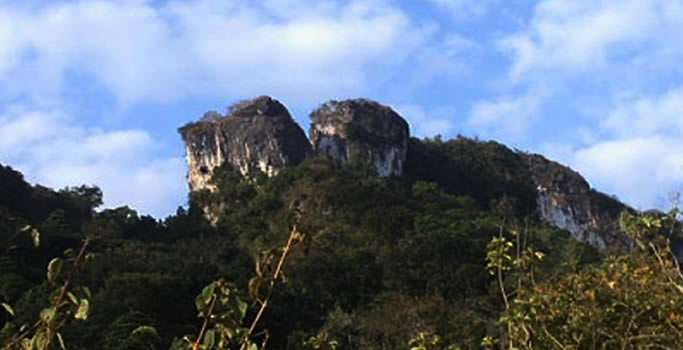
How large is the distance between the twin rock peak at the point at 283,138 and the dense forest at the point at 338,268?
1633mm

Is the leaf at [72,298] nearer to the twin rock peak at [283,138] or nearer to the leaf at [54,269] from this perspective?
the leaf at [54,269]

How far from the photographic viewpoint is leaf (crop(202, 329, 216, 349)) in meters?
1.97

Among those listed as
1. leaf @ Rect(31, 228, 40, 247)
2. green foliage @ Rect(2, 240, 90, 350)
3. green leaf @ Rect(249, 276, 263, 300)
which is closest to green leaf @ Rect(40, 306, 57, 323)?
green foliage @ Rect(2, 240, 90, 350)

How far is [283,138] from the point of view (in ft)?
193

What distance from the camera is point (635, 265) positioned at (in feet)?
19.4

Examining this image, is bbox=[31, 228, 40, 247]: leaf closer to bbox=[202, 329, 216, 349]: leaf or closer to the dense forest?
the dense forest

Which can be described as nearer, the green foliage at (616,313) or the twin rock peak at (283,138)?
the green foliage at (616,313)

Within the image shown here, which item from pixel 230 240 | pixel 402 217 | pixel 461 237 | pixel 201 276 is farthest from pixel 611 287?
pixel 230 240

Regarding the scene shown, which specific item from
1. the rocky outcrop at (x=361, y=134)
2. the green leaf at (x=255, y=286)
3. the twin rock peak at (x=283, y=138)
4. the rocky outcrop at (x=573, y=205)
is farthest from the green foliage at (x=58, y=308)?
the rocky outcrop at (x=573, y=205)

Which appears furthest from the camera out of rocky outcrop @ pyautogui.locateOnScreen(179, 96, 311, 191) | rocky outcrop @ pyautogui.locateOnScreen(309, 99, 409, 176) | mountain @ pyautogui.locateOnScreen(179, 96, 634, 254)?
rocky outcrop @ pyautogui.locateOnScreen(309, 99, 409, 176)

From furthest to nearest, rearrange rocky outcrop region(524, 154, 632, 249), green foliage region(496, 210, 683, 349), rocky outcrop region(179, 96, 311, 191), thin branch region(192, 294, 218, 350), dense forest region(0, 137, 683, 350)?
rocky outcrop region(524, 154, 632, 249), rocky outcrop region(179, 96, 311, 191), green foliage region(496, 210, 683, 349), dense forest region(0, 137, 683, 350), thin branch region(192, 294, 218, 350)

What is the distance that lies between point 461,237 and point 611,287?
35.0 meters

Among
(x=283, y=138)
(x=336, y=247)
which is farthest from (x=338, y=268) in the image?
(x=283, y=138)

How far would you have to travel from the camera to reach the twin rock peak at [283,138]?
192 feet
